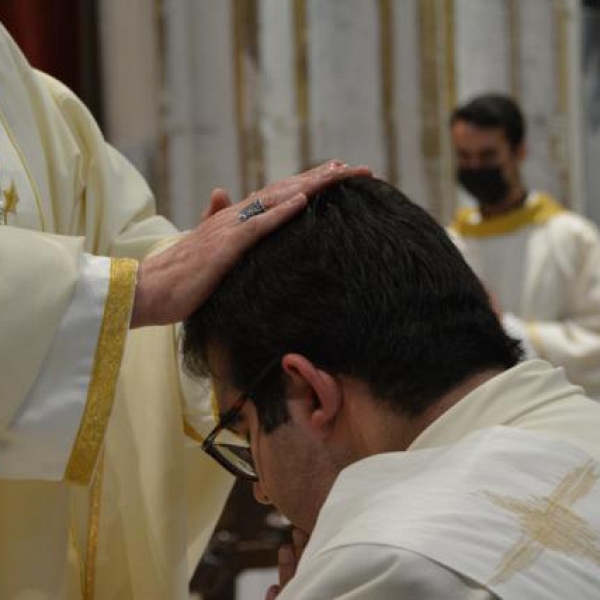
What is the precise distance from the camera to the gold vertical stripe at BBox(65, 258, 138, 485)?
6.38 ft

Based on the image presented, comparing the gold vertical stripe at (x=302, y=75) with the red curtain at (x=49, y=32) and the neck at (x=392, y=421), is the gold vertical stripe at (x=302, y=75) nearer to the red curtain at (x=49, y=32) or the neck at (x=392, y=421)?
the red curtain at (x=49, y=32)

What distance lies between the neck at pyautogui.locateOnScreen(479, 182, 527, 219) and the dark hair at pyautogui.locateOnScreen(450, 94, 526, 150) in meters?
0.17

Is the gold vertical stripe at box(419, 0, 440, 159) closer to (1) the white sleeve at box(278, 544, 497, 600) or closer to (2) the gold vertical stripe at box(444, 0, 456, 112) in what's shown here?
(2) the gold vertical stripe at box(444, 0, 456, 112)

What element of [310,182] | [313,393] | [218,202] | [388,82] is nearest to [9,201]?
[218,202]

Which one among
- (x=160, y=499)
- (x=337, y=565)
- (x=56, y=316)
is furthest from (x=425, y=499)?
(x=160, y=499)

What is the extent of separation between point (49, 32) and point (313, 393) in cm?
378

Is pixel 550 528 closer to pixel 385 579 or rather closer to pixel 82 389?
pixel 385 579

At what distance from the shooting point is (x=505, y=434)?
1449 mm

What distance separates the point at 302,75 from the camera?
17.9 feet

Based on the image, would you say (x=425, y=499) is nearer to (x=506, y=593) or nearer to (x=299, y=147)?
(x=506, y=593)

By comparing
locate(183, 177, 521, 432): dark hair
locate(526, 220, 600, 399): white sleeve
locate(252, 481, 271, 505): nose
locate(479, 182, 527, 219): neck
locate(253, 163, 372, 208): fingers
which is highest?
locate(253, 163, 372, 208): fingers

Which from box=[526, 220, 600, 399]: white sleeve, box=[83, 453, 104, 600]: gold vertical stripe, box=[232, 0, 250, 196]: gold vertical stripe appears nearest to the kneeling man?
box=[83, 453, 104, 600]: gold vertical stripe

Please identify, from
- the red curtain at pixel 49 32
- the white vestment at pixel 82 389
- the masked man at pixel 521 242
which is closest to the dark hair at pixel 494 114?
the masked man at pixel 521 242

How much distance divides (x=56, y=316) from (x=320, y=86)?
360cm
